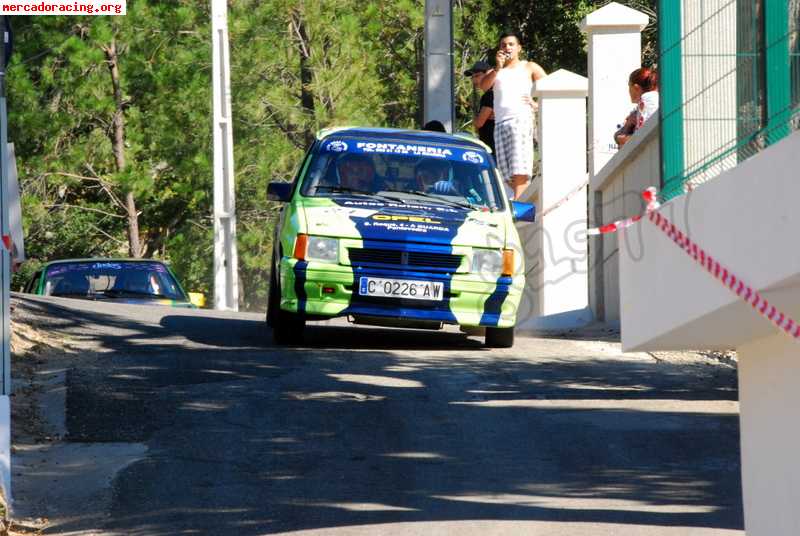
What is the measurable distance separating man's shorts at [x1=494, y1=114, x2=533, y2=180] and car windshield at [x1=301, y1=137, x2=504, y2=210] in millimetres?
3103

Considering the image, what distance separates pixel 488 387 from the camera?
11.2 meters

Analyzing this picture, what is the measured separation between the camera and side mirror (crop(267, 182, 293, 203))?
45.1 ft

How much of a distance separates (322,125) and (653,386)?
2405 centimetres

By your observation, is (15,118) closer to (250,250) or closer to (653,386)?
(250,250)

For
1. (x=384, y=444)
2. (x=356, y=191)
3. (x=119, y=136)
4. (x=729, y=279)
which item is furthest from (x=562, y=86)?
(x=119, y=136)

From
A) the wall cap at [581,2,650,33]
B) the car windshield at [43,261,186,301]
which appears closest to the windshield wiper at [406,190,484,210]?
the wall cap at [581,2,650,33]

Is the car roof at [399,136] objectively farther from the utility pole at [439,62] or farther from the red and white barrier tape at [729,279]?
the red and white barrier tape at [729,279]

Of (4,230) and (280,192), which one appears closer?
(4,230)

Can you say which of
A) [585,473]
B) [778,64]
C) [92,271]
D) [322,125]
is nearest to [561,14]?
[322,125]

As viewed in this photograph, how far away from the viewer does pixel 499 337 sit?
44.6 ft

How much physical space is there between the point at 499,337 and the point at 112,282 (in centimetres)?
730

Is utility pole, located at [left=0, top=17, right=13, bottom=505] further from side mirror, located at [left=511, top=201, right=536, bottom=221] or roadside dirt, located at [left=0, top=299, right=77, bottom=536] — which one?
side mirror, located at [left=511, top=201, right=536, bottom=221]
